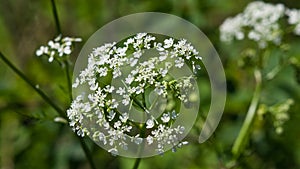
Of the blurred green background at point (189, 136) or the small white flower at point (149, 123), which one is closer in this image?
the small white flower at point (149, 123)

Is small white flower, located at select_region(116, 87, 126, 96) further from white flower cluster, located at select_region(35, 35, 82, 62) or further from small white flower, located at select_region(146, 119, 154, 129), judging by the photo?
white flower cluster, located at select_region(35, 35, 82, 62)

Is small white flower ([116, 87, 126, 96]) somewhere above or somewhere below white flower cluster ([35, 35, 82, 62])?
below

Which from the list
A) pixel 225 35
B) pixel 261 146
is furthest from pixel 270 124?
pixel 225 35

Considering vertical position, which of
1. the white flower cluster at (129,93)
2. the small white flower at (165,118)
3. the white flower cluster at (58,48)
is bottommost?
the small white flower at (165,118)

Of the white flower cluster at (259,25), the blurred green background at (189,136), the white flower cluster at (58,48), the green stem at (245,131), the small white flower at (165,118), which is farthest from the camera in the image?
the blurred green background at (189,136)

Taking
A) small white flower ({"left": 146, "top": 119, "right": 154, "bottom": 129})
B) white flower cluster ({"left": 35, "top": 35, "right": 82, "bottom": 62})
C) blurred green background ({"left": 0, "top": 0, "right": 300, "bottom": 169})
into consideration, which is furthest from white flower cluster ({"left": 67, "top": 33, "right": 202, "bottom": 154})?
blurred green background ({"left": 0, "top": 0, "right": 300, "bottom": 169})

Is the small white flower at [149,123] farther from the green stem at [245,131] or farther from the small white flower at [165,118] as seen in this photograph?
the green stem at [245,131]

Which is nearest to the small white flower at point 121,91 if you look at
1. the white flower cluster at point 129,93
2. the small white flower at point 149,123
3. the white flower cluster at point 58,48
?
the white flower cluster at point 129,93

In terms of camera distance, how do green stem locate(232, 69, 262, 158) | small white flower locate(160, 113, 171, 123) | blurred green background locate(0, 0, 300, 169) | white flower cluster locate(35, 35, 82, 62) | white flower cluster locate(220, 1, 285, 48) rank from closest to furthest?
small white flower locate(160, 113, 171, 123), white flower cluster locate(35, 35, 82, 62), green stem locate(232, 69, 262, 158), white flower cluster locate(220, 1, 285, 48), blurred green background locate(0, 0, 300, 169)
